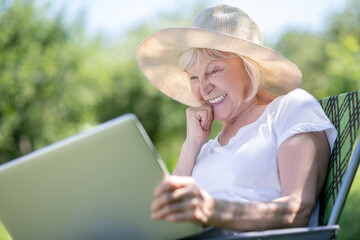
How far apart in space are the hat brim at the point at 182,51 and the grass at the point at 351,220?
1512 mm

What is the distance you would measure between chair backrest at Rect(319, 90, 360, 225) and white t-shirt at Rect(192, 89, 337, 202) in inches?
2.6

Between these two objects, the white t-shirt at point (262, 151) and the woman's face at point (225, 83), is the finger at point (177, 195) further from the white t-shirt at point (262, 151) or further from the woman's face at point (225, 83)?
the woman's face at point (225, 83)

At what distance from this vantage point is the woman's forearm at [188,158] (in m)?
2.66

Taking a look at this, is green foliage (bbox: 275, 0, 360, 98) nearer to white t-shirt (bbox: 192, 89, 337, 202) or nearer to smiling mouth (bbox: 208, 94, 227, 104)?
smiling mouth (bbox: 208, 94, 227, 104)

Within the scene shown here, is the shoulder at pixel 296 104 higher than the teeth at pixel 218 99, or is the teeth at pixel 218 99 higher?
the shoulder at pixel 296 104

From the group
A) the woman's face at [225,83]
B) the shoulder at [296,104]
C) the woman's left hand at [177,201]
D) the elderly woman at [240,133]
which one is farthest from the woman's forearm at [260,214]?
the woman's face at [225,83]

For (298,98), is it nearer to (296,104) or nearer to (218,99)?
(296,104)

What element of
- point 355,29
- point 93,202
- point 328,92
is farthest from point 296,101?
point 355,29

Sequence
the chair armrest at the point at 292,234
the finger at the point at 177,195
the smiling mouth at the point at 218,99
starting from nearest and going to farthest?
the finger at the point at 177,195, the chair armrest at the point at 292,234, the smiling mouth at the point at 218,99

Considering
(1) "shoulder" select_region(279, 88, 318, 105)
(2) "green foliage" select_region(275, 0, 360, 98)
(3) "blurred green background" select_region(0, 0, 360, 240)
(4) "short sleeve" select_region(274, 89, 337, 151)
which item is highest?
(1) "shoulder" select_region(279, 88, 318, 105)

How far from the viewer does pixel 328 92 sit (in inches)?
403

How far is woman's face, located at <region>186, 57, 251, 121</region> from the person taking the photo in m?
2.58

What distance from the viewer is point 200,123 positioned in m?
2.85

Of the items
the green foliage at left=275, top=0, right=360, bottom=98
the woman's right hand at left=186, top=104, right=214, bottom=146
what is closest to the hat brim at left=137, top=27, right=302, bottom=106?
the woman's right hand at left=186, top=104, right=214, bottom=146
